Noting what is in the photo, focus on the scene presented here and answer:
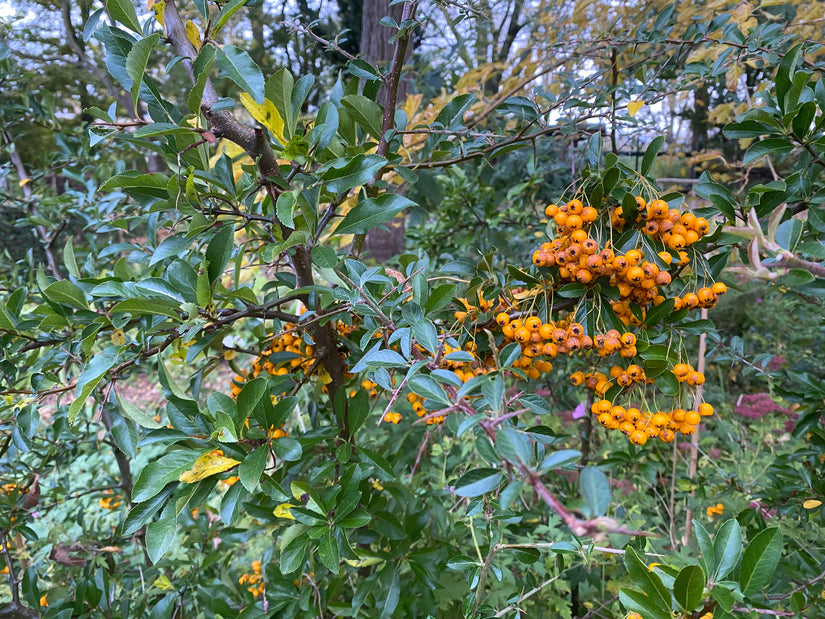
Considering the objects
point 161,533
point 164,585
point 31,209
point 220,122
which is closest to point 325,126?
point 220,122

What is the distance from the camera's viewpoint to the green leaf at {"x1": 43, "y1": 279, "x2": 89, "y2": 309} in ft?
2.55

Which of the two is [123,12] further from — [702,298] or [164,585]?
[164,585]

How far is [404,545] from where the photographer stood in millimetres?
1021

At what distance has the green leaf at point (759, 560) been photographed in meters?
0.53

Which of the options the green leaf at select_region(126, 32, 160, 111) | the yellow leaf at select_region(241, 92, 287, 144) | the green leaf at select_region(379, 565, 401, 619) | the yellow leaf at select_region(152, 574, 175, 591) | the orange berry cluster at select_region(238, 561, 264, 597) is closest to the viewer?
the green leaf at select_region(126, 32, 160, 111)

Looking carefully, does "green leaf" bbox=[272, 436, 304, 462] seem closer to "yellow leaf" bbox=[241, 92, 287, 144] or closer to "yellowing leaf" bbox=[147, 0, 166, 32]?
"yellow leaf" bbox=[241, 92, 287, 144]

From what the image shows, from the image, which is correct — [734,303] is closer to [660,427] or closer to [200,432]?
[660,427]

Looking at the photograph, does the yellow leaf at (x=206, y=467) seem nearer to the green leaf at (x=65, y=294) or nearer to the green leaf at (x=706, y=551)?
the green leaf at (x=65, y=294)

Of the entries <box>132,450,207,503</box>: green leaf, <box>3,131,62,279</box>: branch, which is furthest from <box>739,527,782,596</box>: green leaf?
<box>3,131,62,279</box>: branch

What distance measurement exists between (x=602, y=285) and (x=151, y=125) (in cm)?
75

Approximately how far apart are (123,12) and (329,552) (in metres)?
0.85

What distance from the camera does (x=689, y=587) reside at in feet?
1.56

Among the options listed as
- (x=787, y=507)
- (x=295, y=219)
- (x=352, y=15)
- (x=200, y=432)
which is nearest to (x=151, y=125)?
(x=295, y=219)

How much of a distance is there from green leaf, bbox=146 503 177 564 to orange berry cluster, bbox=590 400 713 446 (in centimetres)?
67
